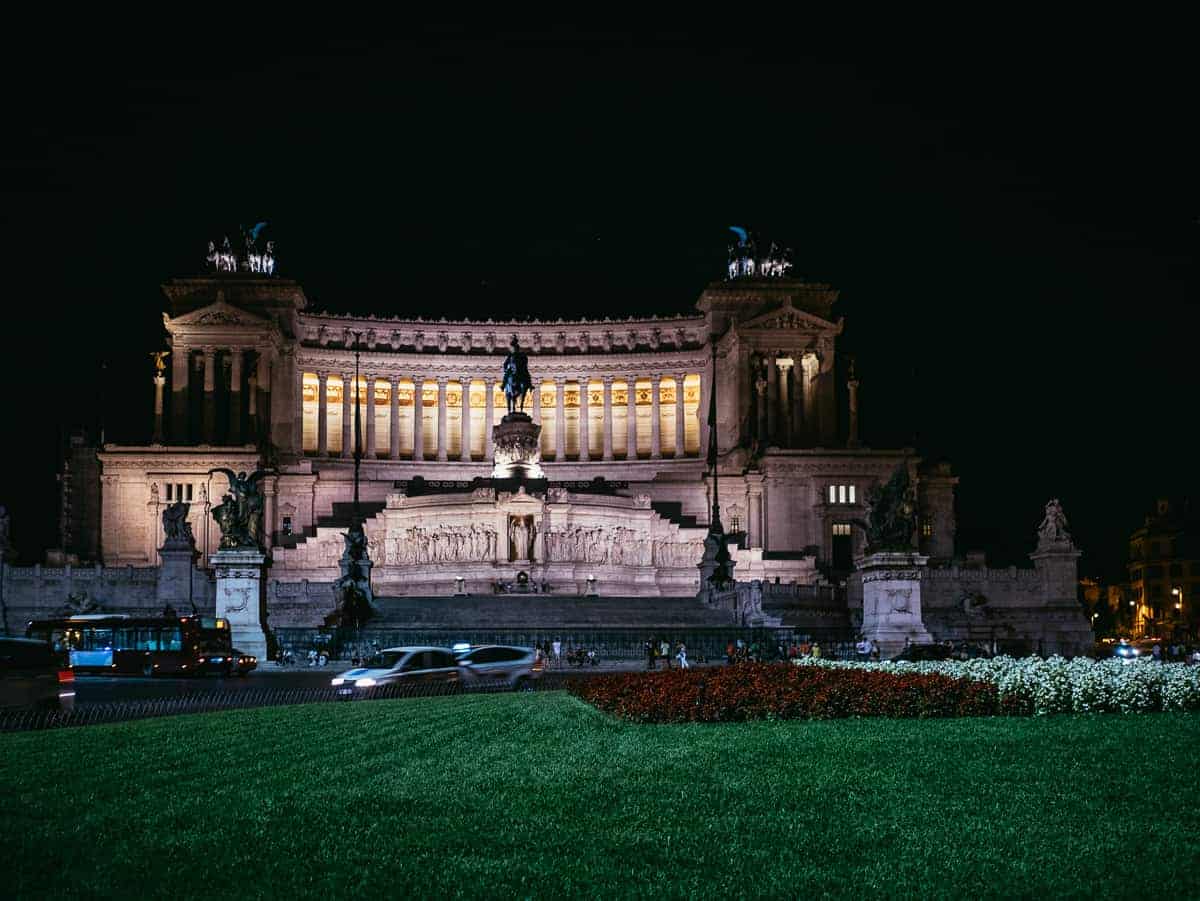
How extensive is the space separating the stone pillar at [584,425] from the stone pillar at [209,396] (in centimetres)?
2828

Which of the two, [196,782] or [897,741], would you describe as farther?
[897,741]

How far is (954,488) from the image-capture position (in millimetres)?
104000

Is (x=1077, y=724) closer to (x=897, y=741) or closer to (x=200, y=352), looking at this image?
(x=897, y=741)

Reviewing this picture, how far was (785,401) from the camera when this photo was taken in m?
110

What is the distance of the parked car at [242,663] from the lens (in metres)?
50.4

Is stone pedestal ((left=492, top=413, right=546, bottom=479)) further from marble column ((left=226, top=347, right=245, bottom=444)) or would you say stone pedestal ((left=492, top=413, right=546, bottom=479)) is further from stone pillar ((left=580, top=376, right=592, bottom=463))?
stone pillar ((left=580, top=376, right=592, bottom=463))

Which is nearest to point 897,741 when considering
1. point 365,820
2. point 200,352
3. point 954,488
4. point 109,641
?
point 365,820

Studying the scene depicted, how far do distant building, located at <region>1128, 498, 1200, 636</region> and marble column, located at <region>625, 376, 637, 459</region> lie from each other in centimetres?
5098

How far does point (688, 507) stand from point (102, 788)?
86486 mm

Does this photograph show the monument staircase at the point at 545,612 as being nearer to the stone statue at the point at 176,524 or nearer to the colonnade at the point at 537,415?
the stone statue at the point at 176,524

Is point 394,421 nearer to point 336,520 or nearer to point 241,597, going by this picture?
point 336,520

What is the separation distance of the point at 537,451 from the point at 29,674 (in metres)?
65.9

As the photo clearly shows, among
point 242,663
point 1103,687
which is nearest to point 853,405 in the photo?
point 242,663

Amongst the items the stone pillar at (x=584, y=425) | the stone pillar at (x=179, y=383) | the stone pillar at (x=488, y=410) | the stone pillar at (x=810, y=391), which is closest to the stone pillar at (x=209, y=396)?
the stone pillar at (x=179, y=383)
